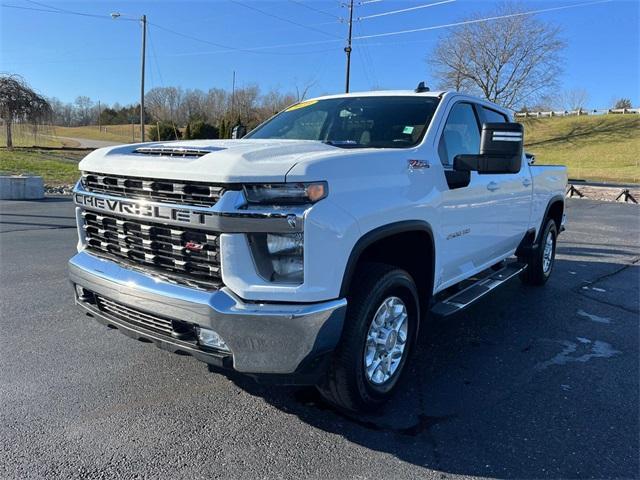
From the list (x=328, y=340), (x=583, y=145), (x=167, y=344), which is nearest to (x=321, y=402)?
(x=328, y=340)

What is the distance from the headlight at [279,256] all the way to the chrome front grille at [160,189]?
31cm

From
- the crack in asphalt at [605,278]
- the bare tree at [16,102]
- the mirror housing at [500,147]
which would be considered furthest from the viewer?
the bare tree at [16,102]

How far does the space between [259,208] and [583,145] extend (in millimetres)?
55423

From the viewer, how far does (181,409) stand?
315 centimetres

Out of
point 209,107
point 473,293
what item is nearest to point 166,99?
point 209,107

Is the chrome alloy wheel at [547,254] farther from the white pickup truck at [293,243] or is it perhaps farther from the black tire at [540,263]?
the white pickup truck at [293,243]

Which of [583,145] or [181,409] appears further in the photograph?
[583,145]

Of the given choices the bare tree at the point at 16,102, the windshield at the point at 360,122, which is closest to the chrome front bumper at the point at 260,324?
the windshield at the point at 360,122

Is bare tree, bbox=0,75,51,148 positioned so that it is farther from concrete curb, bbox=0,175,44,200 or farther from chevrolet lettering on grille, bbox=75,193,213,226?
chevrolet lettering on grille, bbox=75,193,213,226

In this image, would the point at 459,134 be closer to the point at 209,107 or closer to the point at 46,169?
the point at 46,169

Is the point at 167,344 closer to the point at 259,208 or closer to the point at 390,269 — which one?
the point at 259,208

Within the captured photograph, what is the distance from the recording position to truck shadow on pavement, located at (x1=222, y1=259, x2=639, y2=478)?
2779mm

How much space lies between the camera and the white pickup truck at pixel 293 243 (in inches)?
100

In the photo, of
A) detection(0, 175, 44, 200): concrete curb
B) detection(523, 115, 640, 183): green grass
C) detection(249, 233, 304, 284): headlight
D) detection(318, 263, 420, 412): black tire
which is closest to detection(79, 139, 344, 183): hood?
detection(249, 233, 304, 284): headlight
